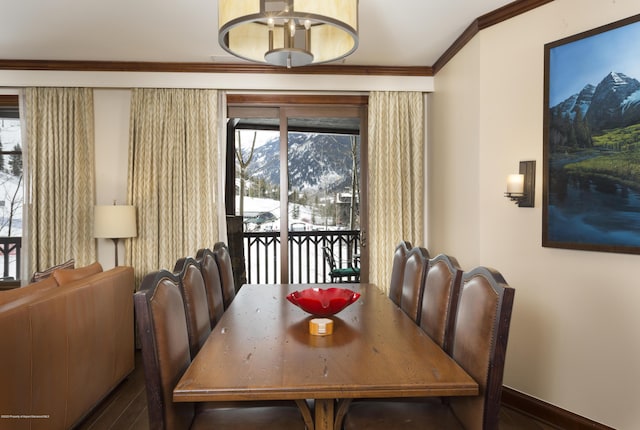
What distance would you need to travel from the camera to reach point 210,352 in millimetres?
1627

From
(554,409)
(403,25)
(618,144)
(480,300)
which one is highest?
(403,25)

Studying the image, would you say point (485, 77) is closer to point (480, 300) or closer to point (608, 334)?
point (608, 334)

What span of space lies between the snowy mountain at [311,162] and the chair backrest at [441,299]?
7.81ft

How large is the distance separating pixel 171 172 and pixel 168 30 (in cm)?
129

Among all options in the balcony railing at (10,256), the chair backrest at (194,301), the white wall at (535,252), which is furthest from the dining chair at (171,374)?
the balcony railing at (10,256)

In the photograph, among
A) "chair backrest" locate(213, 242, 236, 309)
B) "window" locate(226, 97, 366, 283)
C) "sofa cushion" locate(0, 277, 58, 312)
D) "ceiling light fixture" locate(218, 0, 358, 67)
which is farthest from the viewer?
"window" locate(226, 97, 366, 283)

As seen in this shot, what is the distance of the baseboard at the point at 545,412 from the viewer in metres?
2.45

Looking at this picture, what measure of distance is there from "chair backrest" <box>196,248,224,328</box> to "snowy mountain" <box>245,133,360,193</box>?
1.88m

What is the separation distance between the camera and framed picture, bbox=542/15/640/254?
2.21 m

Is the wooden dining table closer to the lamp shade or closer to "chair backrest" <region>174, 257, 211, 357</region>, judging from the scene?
"chair backrest" <region>174, 257, 211, 357</region>

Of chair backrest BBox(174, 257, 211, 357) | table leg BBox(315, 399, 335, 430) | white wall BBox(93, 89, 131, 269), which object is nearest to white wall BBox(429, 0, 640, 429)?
table leg BBox(315, 399, 335, 430)

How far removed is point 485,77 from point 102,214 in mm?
3282

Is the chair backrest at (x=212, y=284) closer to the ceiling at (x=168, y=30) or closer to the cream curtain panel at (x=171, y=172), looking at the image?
the cream curtain panel at (x=171, y=172)

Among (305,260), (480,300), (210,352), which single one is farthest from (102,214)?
(480,300)
